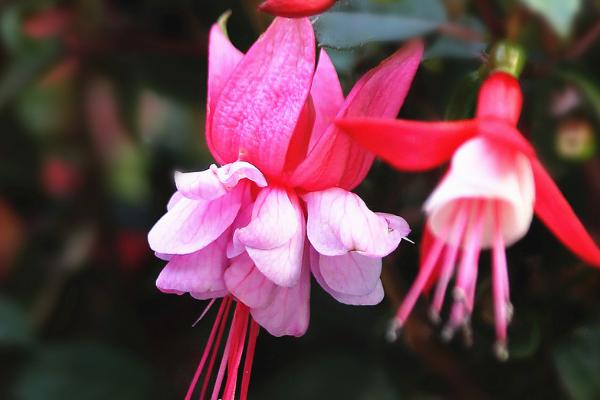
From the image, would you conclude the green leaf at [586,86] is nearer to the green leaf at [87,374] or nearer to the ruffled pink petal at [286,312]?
the ruffled pink petal at [286,312]

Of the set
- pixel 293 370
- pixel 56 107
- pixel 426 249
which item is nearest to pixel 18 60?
pixel 56 107

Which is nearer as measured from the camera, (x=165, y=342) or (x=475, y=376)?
(x=475, y=376)

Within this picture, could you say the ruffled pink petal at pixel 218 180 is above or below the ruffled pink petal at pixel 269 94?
below

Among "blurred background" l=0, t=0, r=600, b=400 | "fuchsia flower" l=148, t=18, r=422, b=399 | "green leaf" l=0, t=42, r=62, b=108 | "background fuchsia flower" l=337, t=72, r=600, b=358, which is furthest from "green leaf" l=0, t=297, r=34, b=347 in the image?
"background fuchsia flower" l=337, t=72, r=600, b=358

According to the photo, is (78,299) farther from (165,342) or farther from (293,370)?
(293,370)

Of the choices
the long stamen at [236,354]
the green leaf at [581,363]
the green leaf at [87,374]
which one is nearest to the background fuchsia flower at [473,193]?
the long stamen at [236,354]

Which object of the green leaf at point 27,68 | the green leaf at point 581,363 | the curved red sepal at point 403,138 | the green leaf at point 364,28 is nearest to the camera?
the curved red sepal at point 403,138
